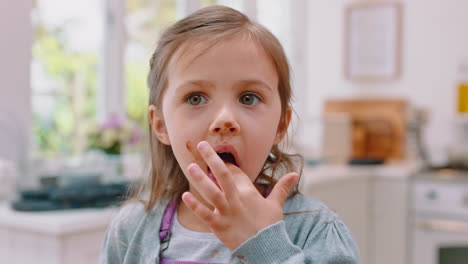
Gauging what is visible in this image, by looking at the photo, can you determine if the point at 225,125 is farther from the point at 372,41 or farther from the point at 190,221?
the point at 372,41

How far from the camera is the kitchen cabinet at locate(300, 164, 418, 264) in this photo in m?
2.86

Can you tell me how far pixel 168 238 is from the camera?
2.61ft

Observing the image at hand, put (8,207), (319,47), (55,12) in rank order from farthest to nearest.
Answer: (319,47)
(55,12)
(8,207)

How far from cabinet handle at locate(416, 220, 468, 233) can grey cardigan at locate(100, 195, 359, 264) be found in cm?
224

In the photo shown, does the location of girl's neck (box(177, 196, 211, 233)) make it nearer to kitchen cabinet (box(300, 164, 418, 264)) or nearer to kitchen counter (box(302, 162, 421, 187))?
kitchen counter (box(302, 162, 421, 187))

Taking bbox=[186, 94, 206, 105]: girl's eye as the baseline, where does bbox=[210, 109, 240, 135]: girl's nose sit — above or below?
below

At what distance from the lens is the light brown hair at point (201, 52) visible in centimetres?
75

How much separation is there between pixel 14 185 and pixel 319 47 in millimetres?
2662

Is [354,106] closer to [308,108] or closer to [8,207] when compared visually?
[308,108]

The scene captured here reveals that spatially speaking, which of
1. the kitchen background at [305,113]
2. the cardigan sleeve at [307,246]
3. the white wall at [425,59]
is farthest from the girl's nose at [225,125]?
the white wall at [425,59]

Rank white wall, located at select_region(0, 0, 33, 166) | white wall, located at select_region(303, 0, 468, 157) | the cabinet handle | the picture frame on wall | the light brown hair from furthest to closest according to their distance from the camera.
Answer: the picture frame on wall
white wall, located at select_region(303, 0, 468, 157)
the cabinet handle
white wall, located at select_region(0, 0, 33, 166)
the light brown hair

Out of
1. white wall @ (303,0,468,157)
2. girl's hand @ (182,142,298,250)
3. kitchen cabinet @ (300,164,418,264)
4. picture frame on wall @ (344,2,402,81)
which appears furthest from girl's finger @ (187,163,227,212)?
picture frame on wall @ (344,2,402,81)

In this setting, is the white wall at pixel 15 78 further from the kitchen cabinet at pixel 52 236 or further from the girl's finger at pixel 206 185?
the girl's finger at pixel 206 185

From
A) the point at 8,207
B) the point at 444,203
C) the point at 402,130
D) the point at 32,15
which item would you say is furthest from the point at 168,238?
the point at 402,130
